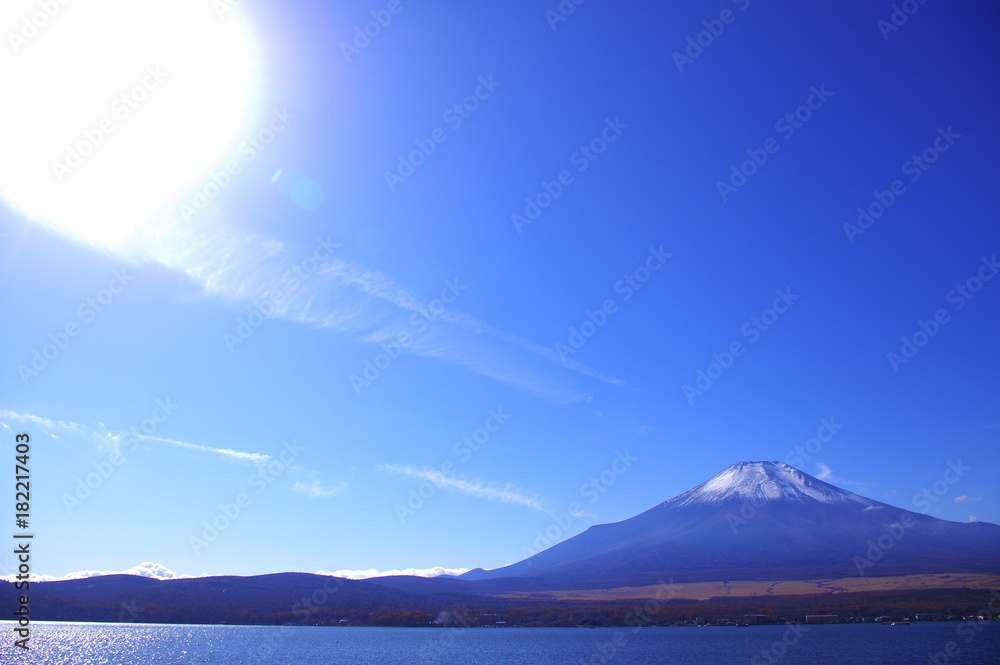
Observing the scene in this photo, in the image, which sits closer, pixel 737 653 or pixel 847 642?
pixel 737 653

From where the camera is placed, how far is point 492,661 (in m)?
71.4

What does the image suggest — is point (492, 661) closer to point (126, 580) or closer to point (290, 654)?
point (290, 654)

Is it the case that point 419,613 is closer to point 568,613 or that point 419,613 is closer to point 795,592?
point 568,613

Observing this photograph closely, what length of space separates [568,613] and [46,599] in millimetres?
123321

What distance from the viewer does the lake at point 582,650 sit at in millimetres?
67438

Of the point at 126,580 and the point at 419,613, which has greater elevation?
the point at 126,580

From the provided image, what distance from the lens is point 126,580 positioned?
166375 millimetres

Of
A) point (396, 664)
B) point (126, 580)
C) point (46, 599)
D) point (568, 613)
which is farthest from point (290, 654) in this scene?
point (126, 580)

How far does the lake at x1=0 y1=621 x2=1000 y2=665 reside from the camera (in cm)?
6744

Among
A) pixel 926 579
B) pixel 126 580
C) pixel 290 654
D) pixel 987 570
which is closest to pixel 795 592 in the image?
pixel 926 579

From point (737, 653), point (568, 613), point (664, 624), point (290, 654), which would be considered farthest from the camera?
point (568, 613)

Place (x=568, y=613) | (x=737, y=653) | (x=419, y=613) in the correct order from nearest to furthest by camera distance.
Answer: (x=737, y=653) → (x=568, y=613) → (x=419, y=613)

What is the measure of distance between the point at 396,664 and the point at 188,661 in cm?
2561

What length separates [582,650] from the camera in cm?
8575
